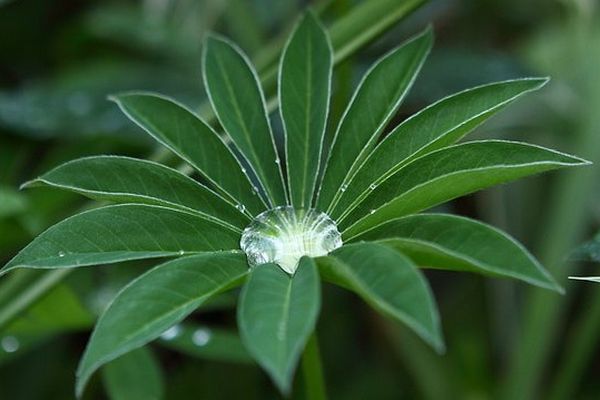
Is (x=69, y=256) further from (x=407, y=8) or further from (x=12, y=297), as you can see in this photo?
(x=407, y=8)

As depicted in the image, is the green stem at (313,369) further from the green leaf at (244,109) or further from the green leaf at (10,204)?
the green leaf at (10,204)

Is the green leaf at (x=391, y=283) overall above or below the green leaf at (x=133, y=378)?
below

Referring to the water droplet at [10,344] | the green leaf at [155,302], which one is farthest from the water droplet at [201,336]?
the green leaf at [155,302]

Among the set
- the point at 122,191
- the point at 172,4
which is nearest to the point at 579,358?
the point at 122,191

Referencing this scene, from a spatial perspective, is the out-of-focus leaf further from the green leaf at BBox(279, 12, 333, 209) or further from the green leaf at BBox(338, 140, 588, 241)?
the green leaf at BBox(279, 12, 333, 209)

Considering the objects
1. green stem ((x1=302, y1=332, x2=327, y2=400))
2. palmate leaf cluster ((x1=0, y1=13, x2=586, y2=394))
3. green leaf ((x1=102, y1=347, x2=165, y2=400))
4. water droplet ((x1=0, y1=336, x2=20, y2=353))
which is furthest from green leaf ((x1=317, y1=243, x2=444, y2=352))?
water droplet ((x1=0, y1=336, x2=20, y2=353))
